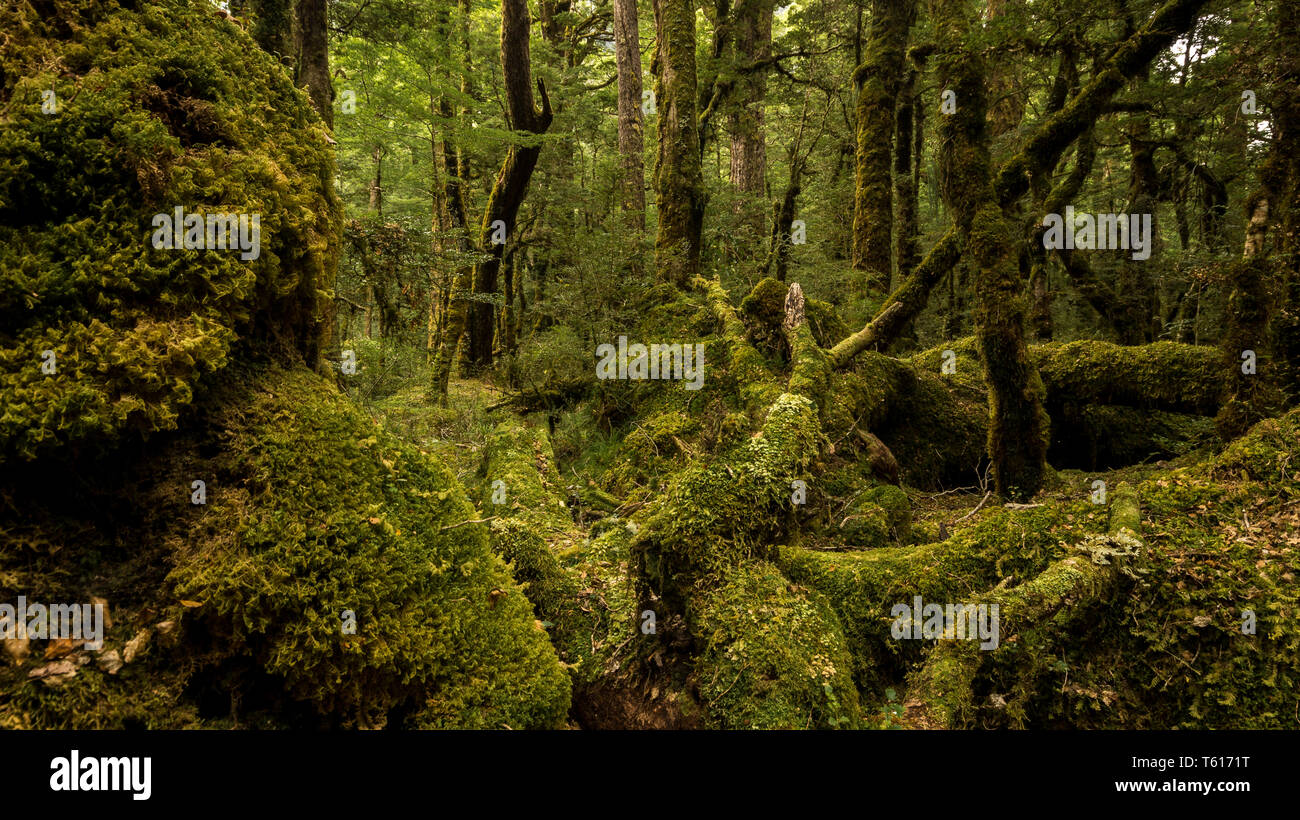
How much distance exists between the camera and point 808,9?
13.1 meters

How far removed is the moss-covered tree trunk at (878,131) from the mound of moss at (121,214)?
401 inches

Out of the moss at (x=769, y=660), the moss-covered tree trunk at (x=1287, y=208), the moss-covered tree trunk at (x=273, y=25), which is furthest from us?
the moss-covered tree trunk at (x=1287, y=208)

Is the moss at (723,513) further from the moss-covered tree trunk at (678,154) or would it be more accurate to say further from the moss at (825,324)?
the moss-covered tree trunk at (678,154)

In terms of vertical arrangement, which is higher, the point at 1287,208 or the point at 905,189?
the point at 905,189

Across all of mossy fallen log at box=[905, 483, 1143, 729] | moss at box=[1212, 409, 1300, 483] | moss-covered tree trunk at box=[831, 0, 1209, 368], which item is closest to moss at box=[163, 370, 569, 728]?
mossy fallen log at box=[905, 483, 1143, 729]

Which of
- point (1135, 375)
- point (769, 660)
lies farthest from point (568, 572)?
point (1135, 375)

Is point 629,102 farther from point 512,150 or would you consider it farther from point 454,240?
point 454,240

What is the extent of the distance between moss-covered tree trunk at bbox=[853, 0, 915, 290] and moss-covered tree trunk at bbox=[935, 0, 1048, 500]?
4.59 m

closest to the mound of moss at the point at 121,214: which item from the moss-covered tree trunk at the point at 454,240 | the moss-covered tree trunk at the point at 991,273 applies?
the moss-covered tree trunk at the point at 454,240

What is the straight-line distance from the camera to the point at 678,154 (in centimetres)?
944

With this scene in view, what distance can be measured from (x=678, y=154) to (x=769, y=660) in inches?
330

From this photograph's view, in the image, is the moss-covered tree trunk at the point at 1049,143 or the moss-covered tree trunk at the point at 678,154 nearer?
the moss-covered tree trunk at the point at 1049,143

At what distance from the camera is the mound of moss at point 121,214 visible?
6.22ft

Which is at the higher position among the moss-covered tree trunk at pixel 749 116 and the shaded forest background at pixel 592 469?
the moss-covered tree trunk at pixel 749 116
